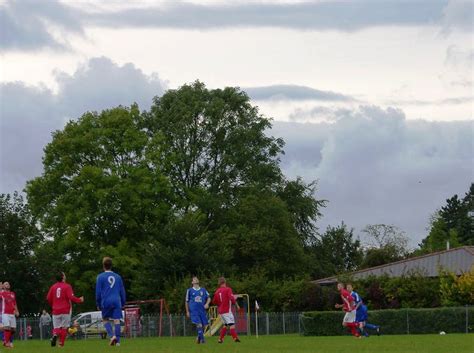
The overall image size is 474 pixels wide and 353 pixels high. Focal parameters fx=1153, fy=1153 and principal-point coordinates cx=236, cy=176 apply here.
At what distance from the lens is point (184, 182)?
8344cm

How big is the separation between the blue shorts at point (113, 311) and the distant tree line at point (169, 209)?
37.7 m

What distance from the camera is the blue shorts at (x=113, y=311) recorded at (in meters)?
25.7

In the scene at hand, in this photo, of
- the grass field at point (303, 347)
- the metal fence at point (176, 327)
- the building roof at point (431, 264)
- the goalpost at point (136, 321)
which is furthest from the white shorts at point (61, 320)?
the building roof at point (431, 264)

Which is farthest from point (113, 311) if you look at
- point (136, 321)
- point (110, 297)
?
point (136, 321)

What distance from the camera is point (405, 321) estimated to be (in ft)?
166

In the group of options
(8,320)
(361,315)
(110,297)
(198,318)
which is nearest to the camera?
(110,297)

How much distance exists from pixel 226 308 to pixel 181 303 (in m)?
29.2

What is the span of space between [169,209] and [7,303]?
45.8 metres

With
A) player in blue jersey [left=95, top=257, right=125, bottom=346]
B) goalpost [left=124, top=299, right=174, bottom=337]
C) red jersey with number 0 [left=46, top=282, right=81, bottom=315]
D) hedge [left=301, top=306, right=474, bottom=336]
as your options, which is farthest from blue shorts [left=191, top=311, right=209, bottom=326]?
goalpost [left=124, top=299, right=174, bottom=337]

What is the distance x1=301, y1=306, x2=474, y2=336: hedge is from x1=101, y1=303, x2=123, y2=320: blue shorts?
25.7 metres

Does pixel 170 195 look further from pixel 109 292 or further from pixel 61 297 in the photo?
pixel 109 292

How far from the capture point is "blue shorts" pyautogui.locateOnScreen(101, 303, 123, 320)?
2572 centimetres

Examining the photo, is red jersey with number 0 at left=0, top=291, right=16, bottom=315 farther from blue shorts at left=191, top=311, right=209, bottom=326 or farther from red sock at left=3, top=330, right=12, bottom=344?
blue shorts at left=191, top=311, right=209, bottom=326

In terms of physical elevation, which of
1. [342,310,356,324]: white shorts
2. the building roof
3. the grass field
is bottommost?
the grass field
